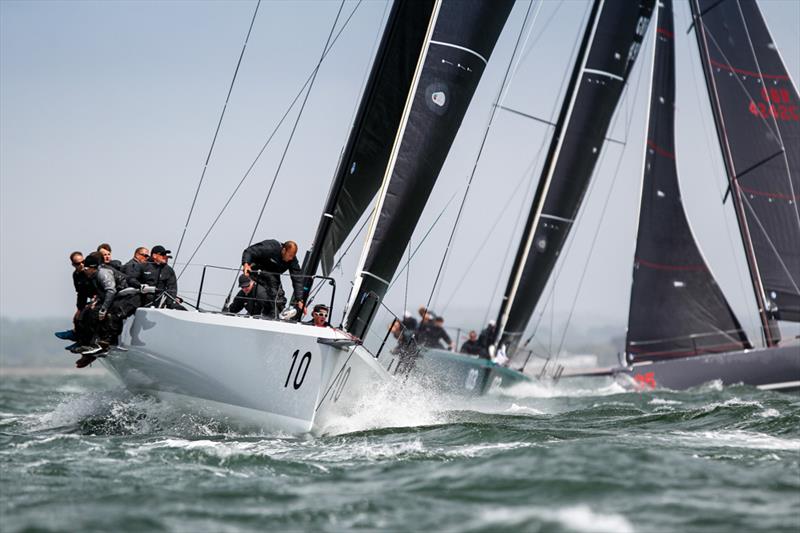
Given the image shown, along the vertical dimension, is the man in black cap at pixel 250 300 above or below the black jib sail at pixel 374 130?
below

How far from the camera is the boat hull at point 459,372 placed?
16359 millimetres

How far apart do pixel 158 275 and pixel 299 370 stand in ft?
8.47

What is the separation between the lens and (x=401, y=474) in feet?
22.1

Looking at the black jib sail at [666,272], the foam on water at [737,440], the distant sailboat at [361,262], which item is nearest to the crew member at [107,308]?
the distant sailboat at [361,262]

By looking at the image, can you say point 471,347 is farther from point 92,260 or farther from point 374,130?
point 92,260

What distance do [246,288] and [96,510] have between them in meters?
4.32

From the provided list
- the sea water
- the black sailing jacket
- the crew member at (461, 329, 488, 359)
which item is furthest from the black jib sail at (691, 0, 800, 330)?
the black sailing jacket

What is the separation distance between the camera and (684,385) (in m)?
19.8

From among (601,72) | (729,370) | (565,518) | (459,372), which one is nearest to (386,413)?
(565,518)

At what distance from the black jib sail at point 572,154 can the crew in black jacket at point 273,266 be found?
10318 mm

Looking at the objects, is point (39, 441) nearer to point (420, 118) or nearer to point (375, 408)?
point (375, 408)

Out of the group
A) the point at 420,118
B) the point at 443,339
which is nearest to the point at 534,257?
the point at 443,339

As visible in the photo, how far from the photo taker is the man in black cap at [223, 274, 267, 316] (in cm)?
977

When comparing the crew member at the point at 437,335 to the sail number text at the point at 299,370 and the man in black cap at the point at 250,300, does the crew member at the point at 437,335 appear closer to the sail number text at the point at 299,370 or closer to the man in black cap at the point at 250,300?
the man in black cap at the point at 250,300
